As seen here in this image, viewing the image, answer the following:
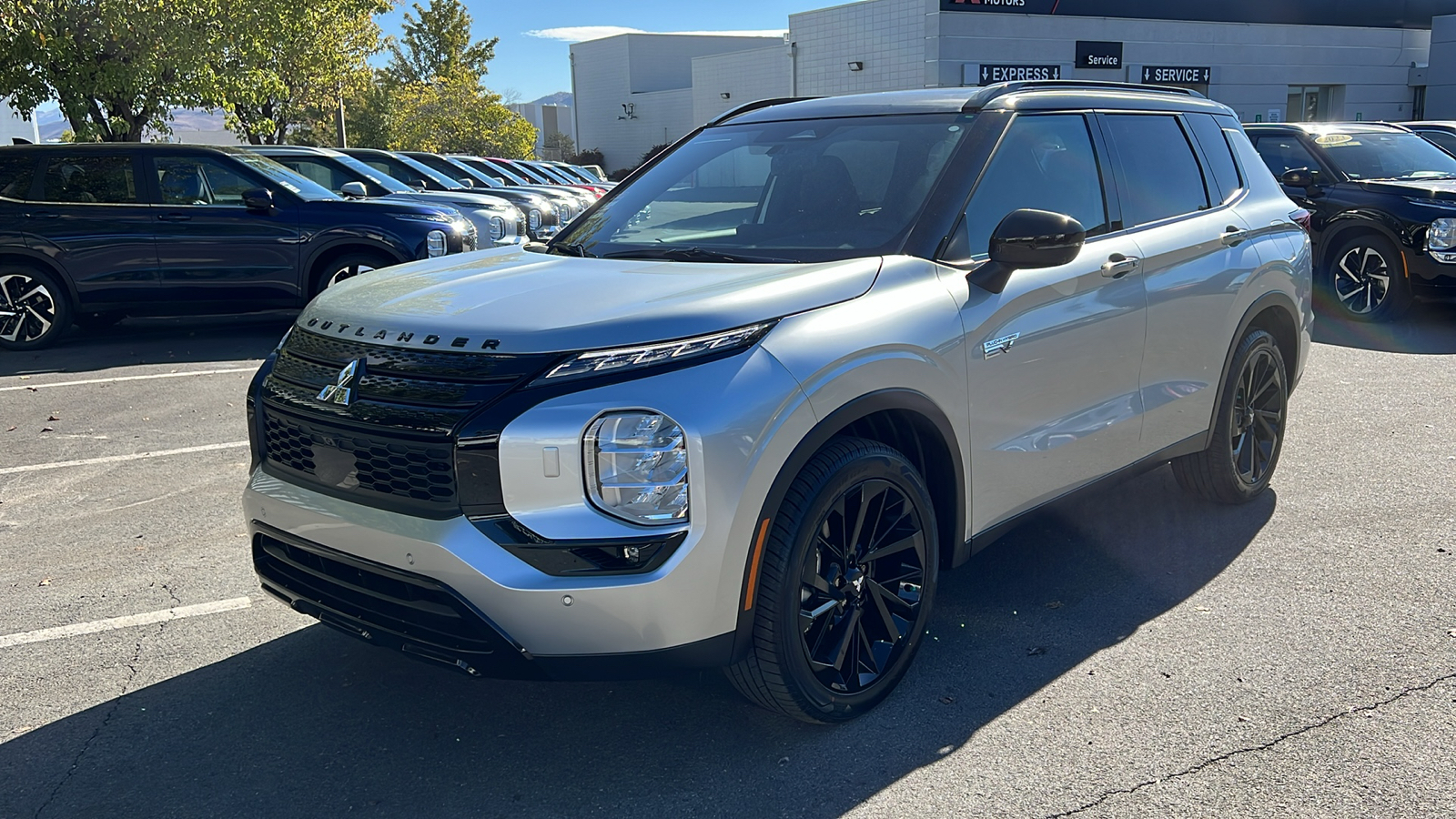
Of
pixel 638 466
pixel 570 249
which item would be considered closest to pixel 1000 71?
pixel 570 249

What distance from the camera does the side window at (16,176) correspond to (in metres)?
10.1

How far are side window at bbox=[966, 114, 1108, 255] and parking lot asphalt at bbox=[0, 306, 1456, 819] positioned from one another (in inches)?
54.9

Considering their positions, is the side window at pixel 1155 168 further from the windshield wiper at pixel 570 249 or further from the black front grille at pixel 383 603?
the black front grille at pixel 383 603

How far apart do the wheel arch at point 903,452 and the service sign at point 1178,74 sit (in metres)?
36.0

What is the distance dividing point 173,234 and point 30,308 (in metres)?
1.36

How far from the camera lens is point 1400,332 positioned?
33.3 ft

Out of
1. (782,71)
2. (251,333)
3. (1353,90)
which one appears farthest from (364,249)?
(782,71)

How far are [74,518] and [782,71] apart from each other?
49097mm

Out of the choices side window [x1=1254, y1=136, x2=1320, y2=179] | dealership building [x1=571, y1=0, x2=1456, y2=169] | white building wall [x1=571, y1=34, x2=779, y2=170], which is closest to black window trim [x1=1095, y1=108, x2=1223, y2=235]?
side window [x1=1254, y1=136, x2=1320, y2=179]

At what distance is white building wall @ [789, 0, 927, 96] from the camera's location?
35.2 meters

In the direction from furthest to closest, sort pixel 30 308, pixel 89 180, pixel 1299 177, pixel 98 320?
1. pixel 98 320
2. pixel 1299 177
3. pixel 89 180
4. pixel 30 308

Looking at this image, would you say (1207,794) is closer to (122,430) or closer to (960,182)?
(960,182)

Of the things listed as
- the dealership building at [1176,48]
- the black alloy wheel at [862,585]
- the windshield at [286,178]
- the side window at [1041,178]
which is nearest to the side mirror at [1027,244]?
the side window at [1041,178]

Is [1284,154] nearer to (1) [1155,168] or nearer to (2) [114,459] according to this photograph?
(1) [1155,168]
